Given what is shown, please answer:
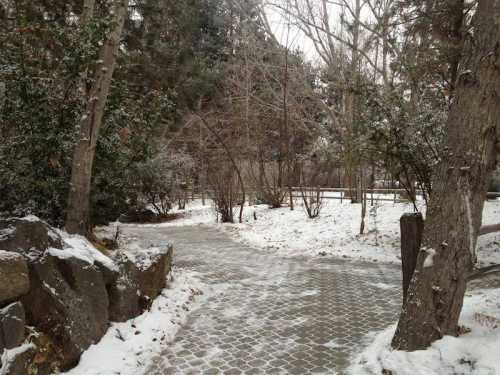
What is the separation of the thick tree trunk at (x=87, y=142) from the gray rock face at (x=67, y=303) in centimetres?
243

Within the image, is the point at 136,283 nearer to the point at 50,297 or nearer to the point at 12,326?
the point at 50,297

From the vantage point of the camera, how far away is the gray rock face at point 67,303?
3838 millimetres

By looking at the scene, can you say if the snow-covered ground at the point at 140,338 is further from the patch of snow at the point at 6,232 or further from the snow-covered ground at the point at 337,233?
the snow-covered ground at the point at 337,233

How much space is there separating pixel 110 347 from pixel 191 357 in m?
0.83

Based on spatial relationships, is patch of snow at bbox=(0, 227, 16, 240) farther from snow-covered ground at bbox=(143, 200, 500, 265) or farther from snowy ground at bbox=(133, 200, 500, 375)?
snow-covered ground at bbox=(143, 200, 500, 265)

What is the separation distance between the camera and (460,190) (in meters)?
3.54

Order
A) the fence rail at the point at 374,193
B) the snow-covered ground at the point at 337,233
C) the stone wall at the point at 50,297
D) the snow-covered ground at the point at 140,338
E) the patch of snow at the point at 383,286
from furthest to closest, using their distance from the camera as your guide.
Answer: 1. the fence rail at the point at 374,193
2. the snow-covered ground at the point at 337,233
3. the patch of snow at the point at 383,286
4. the snow-covered ground at the point at 140,338
5. the stone wall at the point at 50,297

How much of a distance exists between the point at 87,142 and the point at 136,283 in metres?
2.47

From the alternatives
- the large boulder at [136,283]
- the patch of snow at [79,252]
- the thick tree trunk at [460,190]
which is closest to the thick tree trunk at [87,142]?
the large boulder at [136,283]

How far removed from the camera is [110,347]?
438 cm

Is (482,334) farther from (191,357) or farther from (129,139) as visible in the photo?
(129,139)

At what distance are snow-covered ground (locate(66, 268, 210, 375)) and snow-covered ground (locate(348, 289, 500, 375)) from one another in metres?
2.11

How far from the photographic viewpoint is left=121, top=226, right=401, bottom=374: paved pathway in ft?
14.4

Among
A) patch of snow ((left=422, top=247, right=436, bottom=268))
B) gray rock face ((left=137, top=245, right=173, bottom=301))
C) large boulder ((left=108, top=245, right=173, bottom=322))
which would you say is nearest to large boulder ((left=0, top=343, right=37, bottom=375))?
large boulder ((left=108, top=245, right=173, bottom=322))
